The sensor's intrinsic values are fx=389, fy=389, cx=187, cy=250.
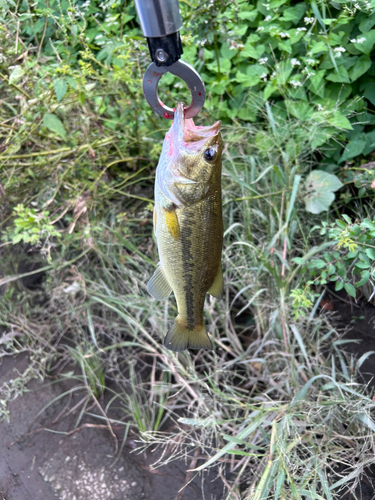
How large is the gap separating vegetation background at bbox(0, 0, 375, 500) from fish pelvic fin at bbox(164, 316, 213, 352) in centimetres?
73

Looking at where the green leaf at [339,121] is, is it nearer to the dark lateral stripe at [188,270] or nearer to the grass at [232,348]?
the grass at [232,348]

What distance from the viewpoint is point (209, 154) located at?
1023 mm

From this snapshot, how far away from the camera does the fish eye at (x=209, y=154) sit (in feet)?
3.34

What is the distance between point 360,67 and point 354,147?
0.44 m

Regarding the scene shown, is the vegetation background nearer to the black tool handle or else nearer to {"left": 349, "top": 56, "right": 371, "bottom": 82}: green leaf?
{"left": 349, "top": 56, "right": 371, "bottom": 82}: green leaf

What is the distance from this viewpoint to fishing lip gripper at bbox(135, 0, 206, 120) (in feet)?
2.73

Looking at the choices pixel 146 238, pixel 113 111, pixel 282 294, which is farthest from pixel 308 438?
pixel 113 111

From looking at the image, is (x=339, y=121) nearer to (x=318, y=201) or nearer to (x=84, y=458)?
(x=318, y=201)

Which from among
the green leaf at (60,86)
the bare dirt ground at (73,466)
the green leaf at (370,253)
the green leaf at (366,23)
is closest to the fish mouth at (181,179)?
the green leaf at (370,253)

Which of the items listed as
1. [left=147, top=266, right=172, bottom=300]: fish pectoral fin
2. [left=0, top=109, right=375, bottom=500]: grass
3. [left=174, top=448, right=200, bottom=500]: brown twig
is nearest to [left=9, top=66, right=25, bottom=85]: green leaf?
[left=0, top=109, right=375, bottom=500]: grass

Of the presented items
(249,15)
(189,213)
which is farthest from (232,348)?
(249,15)

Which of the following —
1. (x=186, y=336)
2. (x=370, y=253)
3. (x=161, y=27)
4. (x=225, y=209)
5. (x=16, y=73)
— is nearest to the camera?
(x=161, y=27)

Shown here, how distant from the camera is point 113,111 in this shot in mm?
2572

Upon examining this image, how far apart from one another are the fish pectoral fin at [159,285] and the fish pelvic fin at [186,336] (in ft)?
0.40
